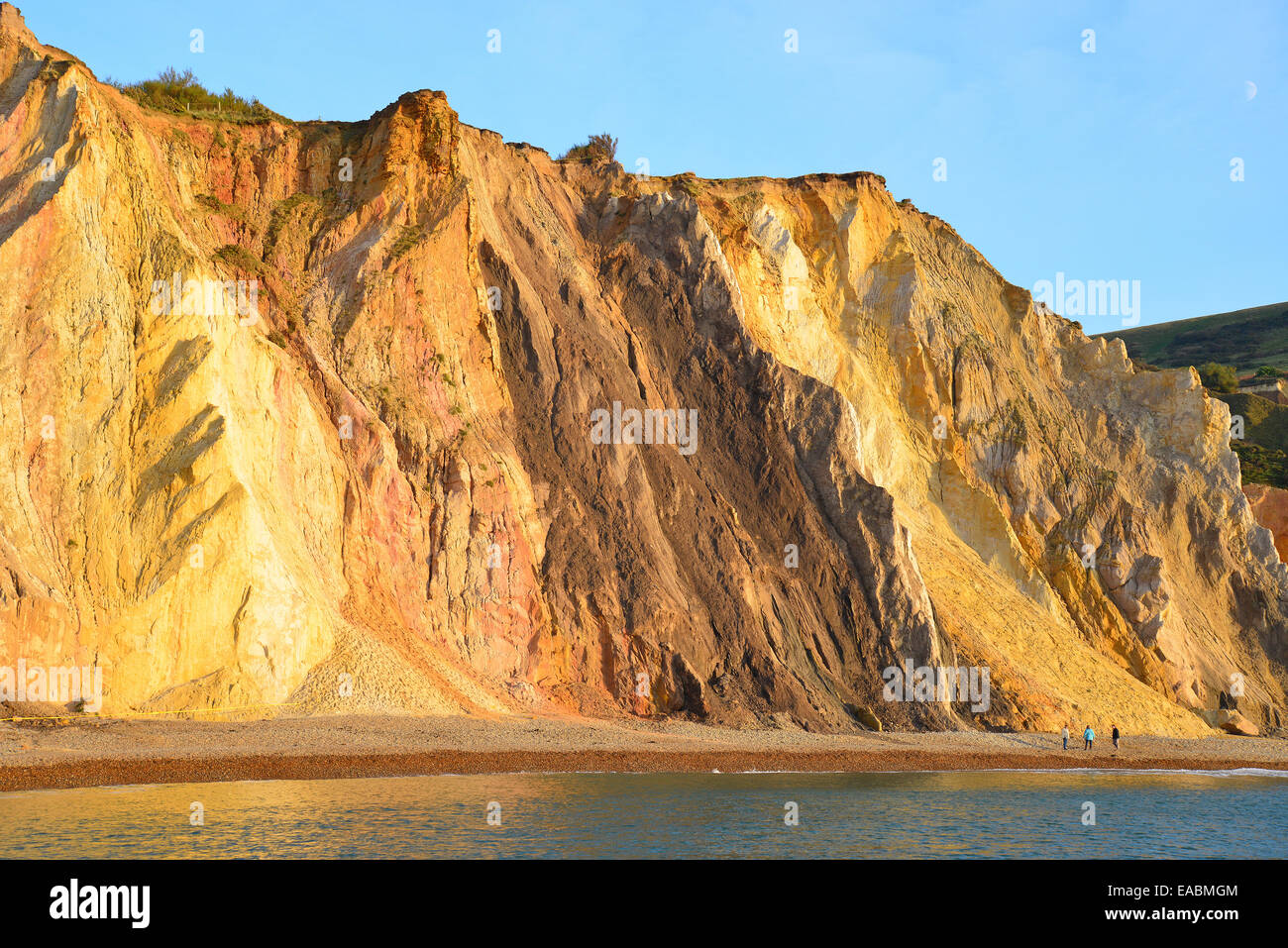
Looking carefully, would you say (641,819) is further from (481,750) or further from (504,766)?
(481,750)

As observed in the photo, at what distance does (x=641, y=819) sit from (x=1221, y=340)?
9538cm

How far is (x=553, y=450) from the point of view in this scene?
37.5 m

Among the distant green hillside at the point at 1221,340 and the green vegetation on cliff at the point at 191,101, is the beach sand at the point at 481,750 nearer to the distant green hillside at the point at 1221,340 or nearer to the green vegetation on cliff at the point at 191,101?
the green vegetation on cliff at the point at 191,101

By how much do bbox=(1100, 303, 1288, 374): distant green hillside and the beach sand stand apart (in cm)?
6469

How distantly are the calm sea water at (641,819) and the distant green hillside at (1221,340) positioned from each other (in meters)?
72.0

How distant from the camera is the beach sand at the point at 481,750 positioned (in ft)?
74.2

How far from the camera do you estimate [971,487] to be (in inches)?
1793

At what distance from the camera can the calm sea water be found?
59.0ft
